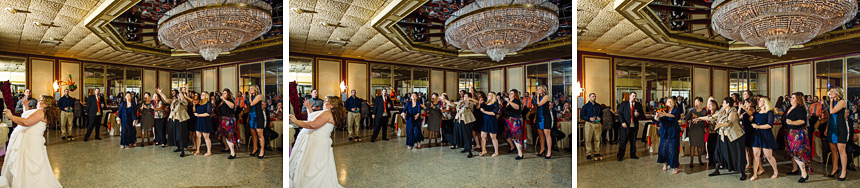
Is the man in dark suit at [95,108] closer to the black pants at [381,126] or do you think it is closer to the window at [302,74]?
the window at [302,74]

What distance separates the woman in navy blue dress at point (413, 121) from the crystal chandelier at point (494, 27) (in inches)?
24.8

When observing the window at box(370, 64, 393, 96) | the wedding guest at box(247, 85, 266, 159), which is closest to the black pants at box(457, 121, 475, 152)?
the window at box(370, 64, 393, 96)

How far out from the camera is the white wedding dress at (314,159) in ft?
9.72

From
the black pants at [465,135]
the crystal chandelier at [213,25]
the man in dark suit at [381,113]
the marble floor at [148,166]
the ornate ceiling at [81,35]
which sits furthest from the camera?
the black pants at [465,135]

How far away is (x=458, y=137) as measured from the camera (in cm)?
323

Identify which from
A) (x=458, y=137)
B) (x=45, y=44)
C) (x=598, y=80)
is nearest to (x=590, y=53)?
(x=598, y=80)

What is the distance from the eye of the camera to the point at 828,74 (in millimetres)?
2777

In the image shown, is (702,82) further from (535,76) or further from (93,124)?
(93,124)

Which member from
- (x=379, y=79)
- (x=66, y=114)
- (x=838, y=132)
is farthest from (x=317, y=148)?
(x=838, y=132)

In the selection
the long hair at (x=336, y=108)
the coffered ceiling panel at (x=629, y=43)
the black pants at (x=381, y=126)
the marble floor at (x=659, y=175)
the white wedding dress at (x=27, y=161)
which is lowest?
the marble floor at (x=659, y=175)

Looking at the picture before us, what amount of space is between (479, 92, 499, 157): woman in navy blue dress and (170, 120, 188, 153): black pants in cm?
254

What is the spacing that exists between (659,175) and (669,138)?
0.35m

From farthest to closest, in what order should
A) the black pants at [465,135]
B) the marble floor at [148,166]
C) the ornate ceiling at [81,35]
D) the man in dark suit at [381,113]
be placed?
the black pants at [465,135]
the man in dark suit at [381,113]
the marble floor at [148,166]
the ornate ceiling at [81,35]

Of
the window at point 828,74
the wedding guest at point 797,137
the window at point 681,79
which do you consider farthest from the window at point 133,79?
the window at point 828,74
